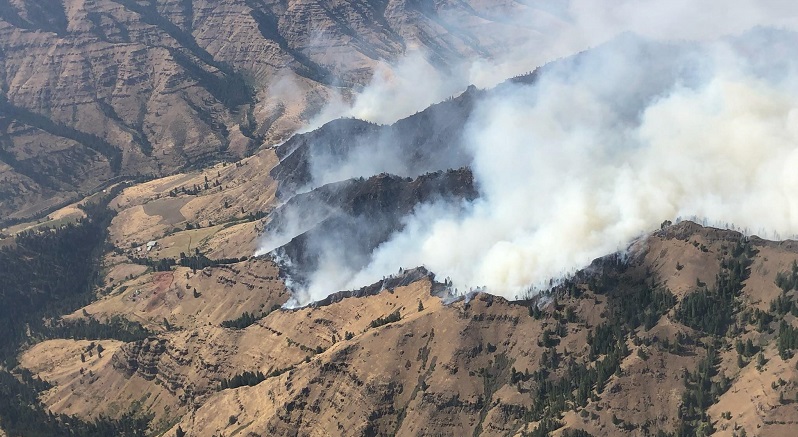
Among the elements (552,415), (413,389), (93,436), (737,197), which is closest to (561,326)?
(552,415)

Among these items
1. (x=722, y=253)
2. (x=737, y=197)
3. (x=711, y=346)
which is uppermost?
(x=737, y=197)

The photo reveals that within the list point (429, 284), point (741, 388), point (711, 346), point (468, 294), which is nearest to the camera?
point (741, 388)

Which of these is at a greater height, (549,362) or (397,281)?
(397,281)

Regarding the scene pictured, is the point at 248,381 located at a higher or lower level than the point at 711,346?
lower

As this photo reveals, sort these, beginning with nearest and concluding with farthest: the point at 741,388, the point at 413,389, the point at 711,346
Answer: the point at 741,388, the point at 711,346, the point at 413,389

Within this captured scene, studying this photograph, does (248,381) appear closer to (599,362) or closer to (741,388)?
(599,362)

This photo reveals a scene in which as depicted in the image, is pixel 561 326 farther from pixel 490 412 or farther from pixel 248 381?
pixel 248 381

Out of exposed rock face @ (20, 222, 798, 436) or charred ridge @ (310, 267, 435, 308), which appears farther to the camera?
charred ridge @ (310, 267, 435, 308)

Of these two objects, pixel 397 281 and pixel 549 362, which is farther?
pixel 397 281

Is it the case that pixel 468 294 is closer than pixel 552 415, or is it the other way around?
pixel 552 415

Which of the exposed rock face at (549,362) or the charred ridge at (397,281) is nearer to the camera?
the exposed rock face at (549,362)
